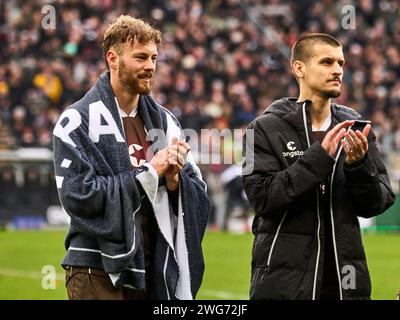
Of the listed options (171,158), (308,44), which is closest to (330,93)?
(308,44)

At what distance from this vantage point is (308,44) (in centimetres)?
588

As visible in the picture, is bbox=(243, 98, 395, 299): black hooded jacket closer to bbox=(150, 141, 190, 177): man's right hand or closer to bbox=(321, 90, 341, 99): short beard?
bbox=(321, 90, 341, 99): short beard

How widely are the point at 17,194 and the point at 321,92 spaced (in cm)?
1558

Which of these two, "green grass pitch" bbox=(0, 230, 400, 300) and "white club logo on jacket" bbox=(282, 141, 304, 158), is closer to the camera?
"white club logo on jacket" bbox=(282, 141, 304, 158)

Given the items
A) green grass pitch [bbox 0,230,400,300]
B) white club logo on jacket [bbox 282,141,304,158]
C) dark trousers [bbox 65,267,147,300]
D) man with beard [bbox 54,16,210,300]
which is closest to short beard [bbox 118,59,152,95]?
man with beard [bbox 54,16,210,300]

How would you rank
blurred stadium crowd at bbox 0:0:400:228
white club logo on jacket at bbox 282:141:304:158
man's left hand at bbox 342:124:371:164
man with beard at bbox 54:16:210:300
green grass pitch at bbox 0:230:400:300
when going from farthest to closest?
blurred stadium crowd at bbox 0:0:400:228 → green grass pitch at bbox 0:230:400:300 → white club logo on jacket at bbox 282:141:304:158 → man's left hand at bbox 342:124:371:164 → man with beard at bbox 54:16:210:300

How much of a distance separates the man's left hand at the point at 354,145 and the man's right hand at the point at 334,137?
0.03 metres

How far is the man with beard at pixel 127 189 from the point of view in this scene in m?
5.13

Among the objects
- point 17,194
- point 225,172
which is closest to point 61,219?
point 17,194

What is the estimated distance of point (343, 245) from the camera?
5.43m

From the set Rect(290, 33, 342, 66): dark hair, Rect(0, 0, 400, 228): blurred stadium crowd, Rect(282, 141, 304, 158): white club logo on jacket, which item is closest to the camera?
Rect(282, 141, 304, 158): white club logo on jacket

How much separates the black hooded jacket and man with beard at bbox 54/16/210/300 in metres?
0.33

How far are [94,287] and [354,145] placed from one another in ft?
4.62

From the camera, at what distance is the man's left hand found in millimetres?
5336
